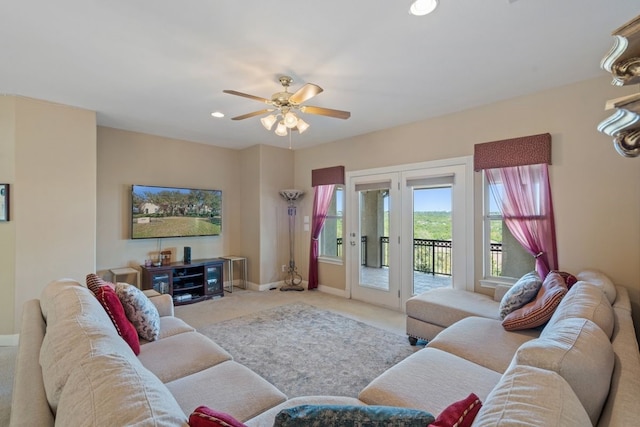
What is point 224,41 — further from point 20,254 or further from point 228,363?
point 20,254

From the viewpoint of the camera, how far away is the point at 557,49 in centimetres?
242

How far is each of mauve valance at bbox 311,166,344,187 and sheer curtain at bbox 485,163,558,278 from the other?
7.81 feet

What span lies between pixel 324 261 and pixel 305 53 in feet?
12.5

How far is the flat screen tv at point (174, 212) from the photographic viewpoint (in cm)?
468

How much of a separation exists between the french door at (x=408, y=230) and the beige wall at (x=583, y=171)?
245mm

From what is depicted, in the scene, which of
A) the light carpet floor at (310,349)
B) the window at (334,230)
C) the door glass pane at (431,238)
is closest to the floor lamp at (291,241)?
the window at (334,230)

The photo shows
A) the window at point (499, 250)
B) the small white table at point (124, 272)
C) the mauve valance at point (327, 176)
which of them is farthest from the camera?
the mauve valance at point (327, 176)

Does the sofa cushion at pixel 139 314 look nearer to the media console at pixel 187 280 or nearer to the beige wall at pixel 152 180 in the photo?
the media console at pixel 187 280

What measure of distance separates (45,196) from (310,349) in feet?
11.3

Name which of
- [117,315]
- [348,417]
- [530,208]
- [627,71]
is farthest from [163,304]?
[530,208]

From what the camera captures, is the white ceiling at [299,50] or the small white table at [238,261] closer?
the white ceiling at [299,50]

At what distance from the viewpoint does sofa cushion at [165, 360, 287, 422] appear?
144 cm

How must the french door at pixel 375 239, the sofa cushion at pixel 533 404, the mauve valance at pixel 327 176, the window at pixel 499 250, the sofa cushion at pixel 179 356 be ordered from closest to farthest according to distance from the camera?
the sofa cushion at pixel 533 404 < the sofa cushion at pixel 179 356 < the window at pixel 499 250 < the french door at pixel 375 239 < the mauve valance at pixel 327 176

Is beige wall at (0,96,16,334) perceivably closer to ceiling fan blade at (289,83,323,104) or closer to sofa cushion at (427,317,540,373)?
ceiling fan blade at (289,83,323,104)
